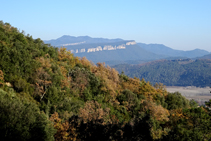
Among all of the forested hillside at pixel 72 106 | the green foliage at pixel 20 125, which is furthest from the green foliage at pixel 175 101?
the green foliage at pixel 20 125

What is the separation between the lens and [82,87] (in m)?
47.1

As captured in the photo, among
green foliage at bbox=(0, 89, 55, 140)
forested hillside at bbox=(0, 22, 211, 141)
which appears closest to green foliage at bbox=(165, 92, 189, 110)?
forested hillside at bbox=(0, 22, 211, 141)

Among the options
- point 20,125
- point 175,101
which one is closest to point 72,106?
point 20,125

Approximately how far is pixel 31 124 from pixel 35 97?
15.6m

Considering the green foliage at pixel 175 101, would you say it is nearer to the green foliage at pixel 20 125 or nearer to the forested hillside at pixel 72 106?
the forested hillside at pixel 72 106

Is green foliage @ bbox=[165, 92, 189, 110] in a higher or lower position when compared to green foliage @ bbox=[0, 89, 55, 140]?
lower

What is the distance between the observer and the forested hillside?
1931 centimetres

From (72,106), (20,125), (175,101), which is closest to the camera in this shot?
(20,125)

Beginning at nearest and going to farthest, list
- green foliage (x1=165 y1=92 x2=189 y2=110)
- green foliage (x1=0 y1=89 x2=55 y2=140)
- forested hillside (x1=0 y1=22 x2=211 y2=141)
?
forested hillside (x1=0 y1=22 x2=211 y2=141) < green foliage (x1=0 y1=89 x2=55 y2=140) < green foliage (x1=165 y1=92 x2=189 y2=110)

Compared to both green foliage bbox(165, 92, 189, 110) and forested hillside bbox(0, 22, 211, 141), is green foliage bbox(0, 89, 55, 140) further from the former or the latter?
green foliage bbox(165, 92, 189, 110)

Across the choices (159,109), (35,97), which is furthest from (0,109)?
(159,109)

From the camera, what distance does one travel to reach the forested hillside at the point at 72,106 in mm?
19312

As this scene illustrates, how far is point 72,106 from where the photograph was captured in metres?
34.5

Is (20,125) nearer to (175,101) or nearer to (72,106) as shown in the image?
(72,106)
